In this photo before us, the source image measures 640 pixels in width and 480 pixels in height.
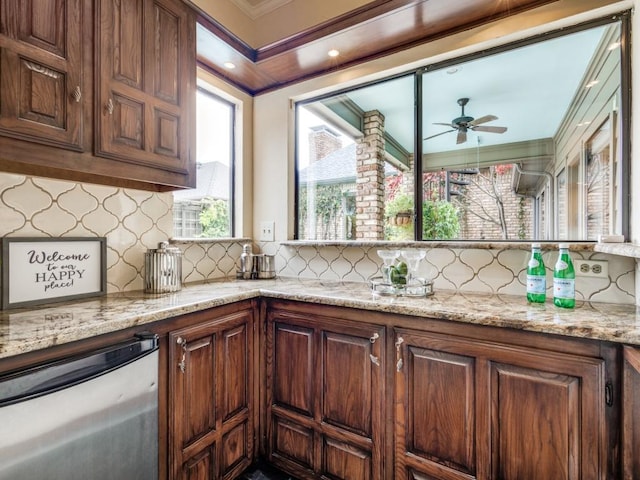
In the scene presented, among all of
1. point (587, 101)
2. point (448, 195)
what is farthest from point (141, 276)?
point (587, 101)

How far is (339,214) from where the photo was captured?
2367mm

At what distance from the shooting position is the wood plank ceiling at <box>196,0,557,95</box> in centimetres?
167

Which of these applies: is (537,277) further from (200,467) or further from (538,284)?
(200,467)

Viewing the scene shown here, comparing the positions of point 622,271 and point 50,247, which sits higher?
point 50,247

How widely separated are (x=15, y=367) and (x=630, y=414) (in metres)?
1.79

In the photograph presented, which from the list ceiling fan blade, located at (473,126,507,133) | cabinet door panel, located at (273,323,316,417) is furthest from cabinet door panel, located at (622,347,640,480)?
ceiling fan blade, located at (473,126,507,133)

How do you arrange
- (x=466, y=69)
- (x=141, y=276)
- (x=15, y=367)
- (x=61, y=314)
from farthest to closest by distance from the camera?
(x=466, y=69) → (x=141, y=276) → (x=61, y=314) → (x=15, y=367)

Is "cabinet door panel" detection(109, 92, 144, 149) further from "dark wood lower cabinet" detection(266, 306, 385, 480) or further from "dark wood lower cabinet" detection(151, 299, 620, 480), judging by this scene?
"dark wood lower cabinet" detection(266, 306, 385, 480)

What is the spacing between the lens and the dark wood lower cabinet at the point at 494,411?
107 centimetres

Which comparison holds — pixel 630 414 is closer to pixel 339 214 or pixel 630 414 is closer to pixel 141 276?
pixel 339 214

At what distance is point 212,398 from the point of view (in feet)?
4.93

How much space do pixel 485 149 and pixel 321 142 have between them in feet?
3.78

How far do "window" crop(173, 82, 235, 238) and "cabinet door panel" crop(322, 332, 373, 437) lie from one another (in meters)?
1.23

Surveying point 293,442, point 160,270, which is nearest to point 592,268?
point 293,442
